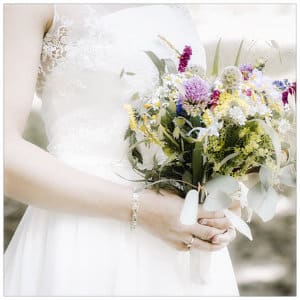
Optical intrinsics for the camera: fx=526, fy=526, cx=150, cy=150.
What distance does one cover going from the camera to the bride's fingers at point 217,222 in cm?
140

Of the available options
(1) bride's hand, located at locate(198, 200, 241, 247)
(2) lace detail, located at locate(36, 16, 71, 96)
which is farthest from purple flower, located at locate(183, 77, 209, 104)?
(2) lace detail, located at locate(36, 16, 71, 96)

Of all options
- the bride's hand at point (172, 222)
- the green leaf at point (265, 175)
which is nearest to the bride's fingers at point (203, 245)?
the bride's hand at point (172, 222)

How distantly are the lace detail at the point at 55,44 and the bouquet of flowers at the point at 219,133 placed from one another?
315mm

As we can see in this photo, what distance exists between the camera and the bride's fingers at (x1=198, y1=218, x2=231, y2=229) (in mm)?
1397

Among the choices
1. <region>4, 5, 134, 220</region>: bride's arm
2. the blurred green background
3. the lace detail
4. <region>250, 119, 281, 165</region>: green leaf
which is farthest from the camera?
the blurred green background

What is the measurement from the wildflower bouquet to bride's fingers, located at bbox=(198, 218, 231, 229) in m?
0.06

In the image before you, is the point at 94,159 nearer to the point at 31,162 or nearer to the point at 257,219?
the point at 31,162

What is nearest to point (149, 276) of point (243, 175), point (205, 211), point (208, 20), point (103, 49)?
point (205, 211)

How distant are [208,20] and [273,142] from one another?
7.64ft

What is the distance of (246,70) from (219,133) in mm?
204

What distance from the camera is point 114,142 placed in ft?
5.10

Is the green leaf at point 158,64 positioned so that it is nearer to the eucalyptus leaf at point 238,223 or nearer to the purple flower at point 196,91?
the purple flower at point 196,91

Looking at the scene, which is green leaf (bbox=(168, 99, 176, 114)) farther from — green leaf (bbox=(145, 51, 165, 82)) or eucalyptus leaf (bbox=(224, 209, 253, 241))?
eucalyptus leaf (bbox=(224, 209, 253, 241))

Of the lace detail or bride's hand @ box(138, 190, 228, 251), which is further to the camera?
the lace detail
